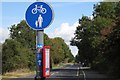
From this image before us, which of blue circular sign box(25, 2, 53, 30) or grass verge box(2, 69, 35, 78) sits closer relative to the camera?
blue circular sign box(25, 2, 53, 30)

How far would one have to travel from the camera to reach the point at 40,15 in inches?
366

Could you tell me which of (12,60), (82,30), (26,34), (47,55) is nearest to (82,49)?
(82,30)

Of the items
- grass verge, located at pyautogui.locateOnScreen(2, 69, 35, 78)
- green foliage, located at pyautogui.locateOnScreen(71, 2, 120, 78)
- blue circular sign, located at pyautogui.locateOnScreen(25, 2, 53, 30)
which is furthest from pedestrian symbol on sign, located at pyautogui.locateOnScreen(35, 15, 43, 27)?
green foliage, located at pyautogui.locateOnScreen(71, 2, 120, 78)

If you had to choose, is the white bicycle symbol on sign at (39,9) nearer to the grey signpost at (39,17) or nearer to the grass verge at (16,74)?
the grey signpost at (39,17)

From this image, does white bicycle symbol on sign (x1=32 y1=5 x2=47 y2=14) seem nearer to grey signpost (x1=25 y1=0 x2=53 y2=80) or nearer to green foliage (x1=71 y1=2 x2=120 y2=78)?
grey signpost (x1=25 y1=0 x2=53 y2=80)

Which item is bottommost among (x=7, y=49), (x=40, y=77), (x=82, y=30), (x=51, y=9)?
(x=40, y=77)

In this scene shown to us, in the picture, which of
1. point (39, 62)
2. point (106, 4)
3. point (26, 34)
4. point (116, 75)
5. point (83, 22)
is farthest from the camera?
point (26, 34)

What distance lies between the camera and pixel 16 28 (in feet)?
335

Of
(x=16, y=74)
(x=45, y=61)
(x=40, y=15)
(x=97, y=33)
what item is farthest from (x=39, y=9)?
(x=97, y=33)

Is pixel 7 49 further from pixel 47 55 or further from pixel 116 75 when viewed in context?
pixel 47 55

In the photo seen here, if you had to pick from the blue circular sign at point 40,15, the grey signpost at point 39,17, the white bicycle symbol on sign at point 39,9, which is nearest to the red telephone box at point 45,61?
the grey signpost at point 39,17

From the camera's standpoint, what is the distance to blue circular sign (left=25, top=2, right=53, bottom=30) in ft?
30.7

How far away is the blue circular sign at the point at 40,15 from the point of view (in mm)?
9344

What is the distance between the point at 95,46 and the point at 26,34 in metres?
28.5
